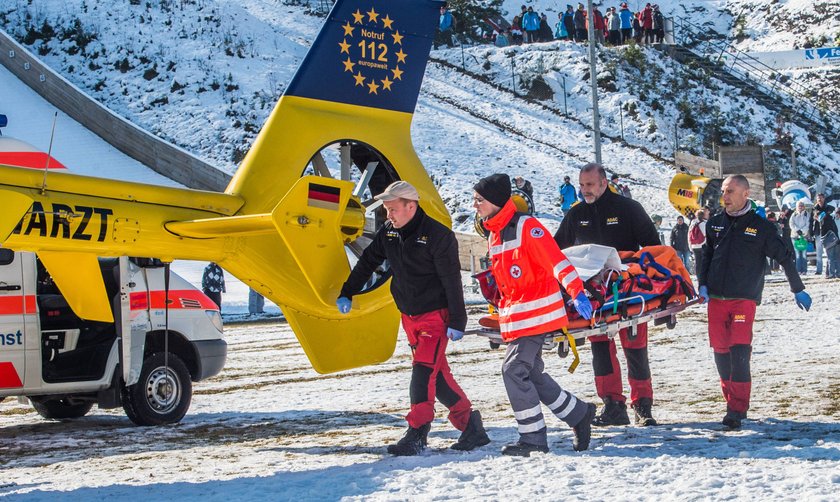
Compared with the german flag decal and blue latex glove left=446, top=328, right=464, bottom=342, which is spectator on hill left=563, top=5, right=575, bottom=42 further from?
blue latex glove left=446, top=328, right=464, bottom=342

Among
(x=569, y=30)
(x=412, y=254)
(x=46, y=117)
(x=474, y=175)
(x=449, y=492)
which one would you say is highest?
(x=569, y=30)

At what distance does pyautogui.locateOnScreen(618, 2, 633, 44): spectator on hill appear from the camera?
1700 inches

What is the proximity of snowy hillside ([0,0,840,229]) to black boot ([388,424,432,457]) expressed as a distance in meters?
22.5

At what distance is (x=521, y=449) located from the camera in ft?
22.7

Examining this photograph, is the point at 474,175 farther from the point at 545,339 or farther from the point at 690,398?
the point at 545,339

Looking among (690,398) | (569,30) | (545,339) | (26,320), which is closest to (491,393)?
(690,398)

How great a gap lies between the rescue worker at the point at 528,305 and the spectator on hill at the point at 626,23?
124 feet

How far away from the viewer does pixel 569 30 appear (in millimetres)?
44000

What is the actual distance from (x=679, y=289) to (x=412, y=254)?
2.16 metres

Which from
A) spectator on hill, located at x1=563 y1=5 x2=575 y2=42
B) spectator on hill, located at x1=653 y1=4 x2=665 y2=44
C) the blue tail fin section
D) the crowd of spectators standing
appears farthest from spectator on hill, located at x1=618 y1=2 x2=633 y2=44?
the blue tail fin section

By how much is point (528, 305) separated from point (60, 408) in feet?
17.5

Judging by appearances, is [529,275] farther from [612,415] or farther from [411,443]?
[612,415]

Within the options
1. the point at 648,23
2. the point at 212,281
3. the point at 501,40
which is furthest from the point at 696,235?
the point at 501,40

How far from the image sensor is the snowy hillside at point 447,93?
33906 mm
